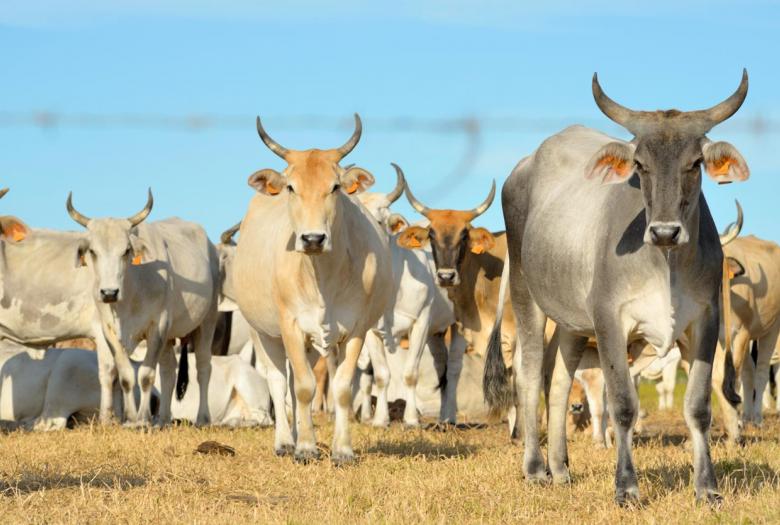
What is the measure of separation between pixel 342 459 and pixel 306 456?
1.06ft

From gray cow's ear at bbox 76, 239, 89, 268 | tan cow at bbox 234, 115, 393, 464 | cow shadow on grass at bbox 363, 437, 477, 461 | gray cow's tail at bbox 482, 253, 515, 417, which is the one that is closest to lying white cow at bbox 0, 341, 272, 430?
gray cow's ear at bbox 76, 239, 89, 268

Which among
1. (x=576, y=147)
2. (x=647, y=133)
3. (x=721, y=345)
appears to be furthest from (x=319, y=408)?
(x=647, y=133)

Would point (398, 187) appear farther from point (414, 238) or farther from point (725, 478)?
point (725, 478)

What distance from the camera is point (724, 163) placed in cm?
745

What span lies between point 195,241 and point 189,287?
121 centimetres

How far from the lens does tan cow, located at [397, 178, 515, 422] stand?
16094mm

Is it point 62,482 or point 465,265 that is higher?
point 465,265

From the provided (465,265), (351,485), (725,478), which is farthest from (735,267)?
(351,485)

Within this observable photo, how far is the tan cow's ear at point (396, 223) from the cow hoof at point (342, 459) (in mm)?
7532

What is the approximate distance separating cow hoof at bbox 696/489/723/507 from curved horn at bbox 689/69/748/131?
200 centimetres

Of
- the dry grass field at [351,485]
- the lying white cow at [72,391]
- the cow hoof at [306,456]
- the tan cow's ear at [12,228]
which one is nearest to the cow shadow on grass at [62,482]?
the dry grass field at [351,485]

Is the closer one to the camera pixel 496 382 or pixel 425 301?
pixel 496 382

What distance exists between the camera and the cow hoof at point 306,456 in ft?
32.7

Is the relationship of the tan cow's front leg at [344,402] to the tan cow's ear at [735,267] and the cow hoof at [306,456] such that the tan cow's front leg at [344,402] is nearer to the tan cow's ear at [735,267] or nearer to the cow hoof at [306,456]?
the cow hoof at [306,456]
